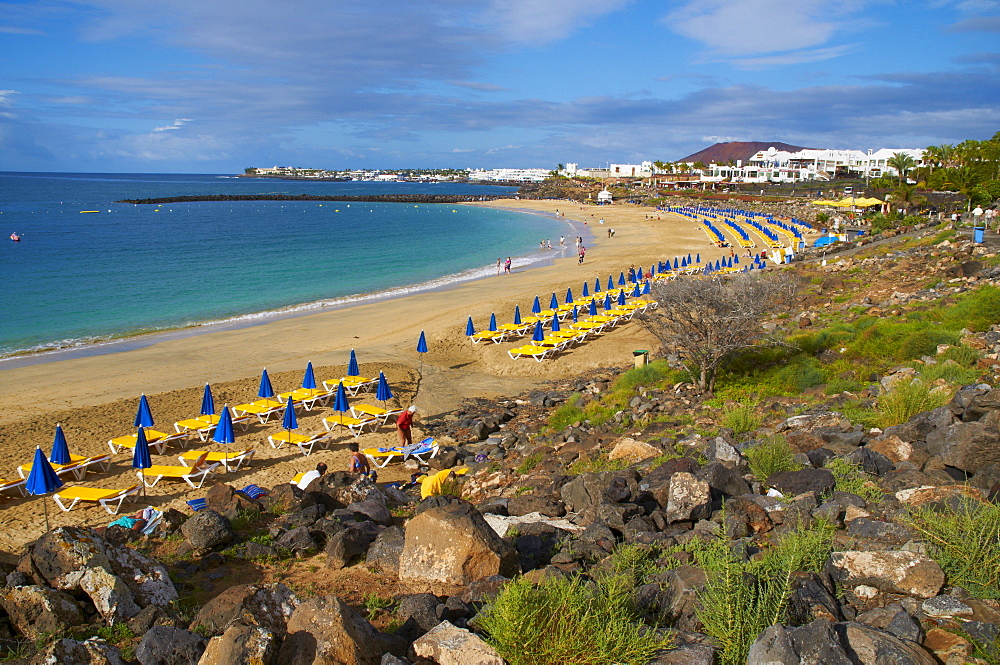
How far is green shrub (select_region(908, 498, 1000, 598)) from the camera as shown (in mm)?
3883

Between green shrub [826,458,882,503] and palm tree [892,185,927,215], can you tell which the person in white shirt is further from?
palm tree [892,185,927,215]

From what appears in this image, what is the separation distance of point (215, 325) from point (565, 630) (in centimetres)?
2291

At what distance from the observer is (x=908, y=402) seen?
751 cm

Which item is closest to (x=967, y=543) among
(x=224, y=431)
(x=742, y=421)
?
(x=742, y=421)

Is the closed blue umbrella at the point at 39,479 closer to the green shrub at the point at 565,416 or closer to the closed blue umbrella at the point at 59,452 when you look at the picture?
the closed blue umbrella at the point at 59,452

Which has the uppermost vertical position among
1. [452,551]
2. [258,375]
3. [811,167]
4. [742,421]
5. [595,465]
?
[811,167]

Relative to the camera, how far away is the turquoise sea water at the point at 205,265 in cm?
2494

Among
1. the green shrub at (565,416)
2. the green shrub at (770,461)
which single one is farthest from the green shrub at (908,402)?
the green shrub at (565,416)

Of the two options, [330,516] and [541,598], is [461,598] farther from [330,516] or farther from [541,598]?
[330,516]

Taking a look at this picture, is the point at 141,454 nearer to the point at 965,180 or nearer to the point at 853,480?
the point at 853,480

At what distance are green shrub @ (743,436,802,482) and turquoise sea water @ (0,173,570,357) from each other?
71.2 ft

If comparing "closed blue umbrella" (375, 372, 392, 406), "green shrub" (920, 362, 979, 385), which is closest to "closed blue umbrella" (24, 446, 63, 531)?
"closed blue umbrella" (375, 372, 392, 406)

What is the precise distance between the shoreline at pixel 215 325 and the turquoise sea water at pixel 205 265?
0.61 feet

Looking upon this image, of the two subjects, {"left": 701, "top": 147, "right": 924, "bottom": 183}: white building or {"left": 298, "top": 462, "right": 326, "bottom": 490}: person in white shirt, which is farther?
{"left": 701, "top": 147, "right": 924, "bottom": 183}: white building
